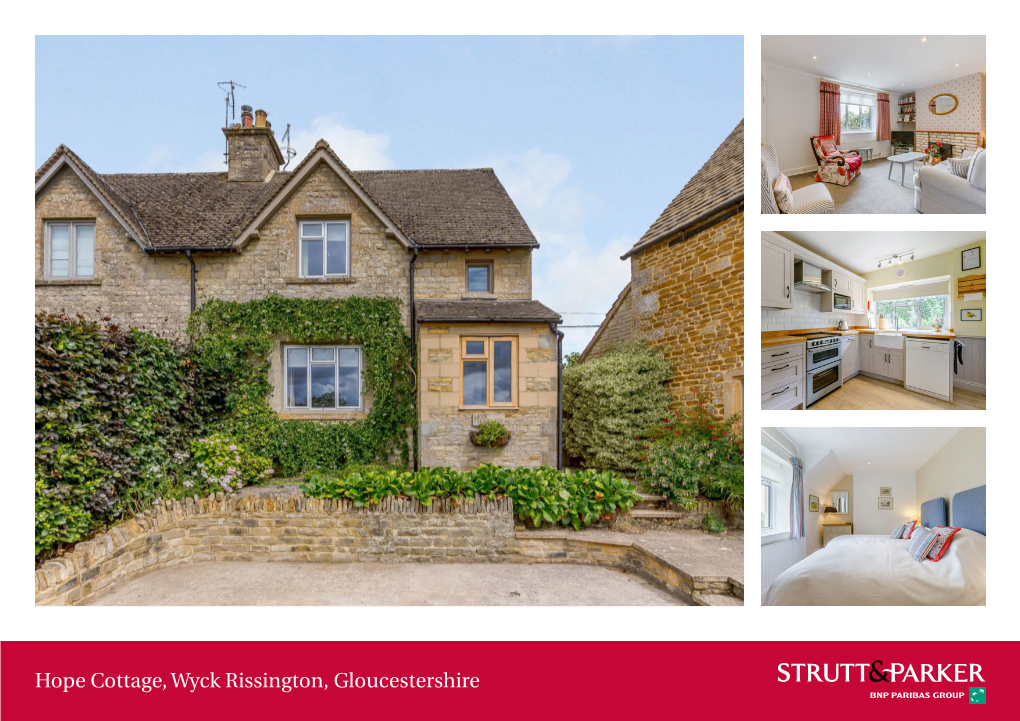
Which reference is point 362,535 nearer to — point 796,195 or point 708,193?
point 796,195

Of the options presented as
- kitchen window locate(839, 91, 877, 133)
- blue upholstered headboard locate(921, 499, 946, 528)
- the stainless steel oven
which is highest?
kitchen window locate(839, 91, 877, 133)

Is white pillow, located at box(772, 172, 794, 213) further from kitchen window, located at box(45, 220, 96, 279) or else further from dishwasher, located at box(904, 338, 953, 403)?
kitchen window, located at box(45, 220, 96, 279)

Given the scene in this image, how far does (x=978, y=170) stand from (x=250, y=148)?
8762 millimetres

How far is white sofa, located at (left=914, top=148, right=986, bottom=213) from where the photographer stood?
267cm

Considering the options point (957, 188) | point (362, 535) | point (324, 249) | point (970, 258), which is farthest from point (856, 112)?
point (324, 249)

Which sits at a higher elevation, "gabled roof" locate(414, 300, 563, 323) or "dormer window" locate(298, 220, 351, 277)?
"dormer window" locate(298, 220, 351, 277)

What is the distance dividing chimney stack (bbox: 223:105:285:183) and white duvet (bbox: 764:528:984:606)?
8763 mm

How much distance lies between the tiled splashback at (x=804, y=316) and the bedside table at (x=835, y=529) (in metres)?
1.13

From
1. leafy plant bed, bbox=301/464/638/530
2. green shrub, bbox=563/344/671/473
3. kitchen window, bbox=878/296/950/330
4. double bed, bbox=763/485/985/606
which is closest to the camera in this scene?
kitchen window, bbox=878/296/950/330

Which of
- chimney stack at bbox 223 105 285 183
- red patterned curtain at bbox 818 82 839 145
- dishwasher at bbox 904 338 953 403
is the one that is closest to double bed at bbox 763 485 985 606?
dishwasher at bbox 904 338 953 403

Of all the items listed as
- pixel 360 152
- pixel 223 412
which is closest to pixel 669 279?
pixel 360 152

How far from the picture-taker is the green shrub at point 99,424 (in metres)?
3.35

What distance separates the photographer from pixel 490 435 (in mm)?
6156

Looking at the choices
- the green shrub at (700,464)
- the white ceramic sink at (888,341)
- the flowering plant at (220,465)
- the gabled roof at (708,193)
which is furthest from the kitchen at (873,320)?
the flowering plant at (220,465)
